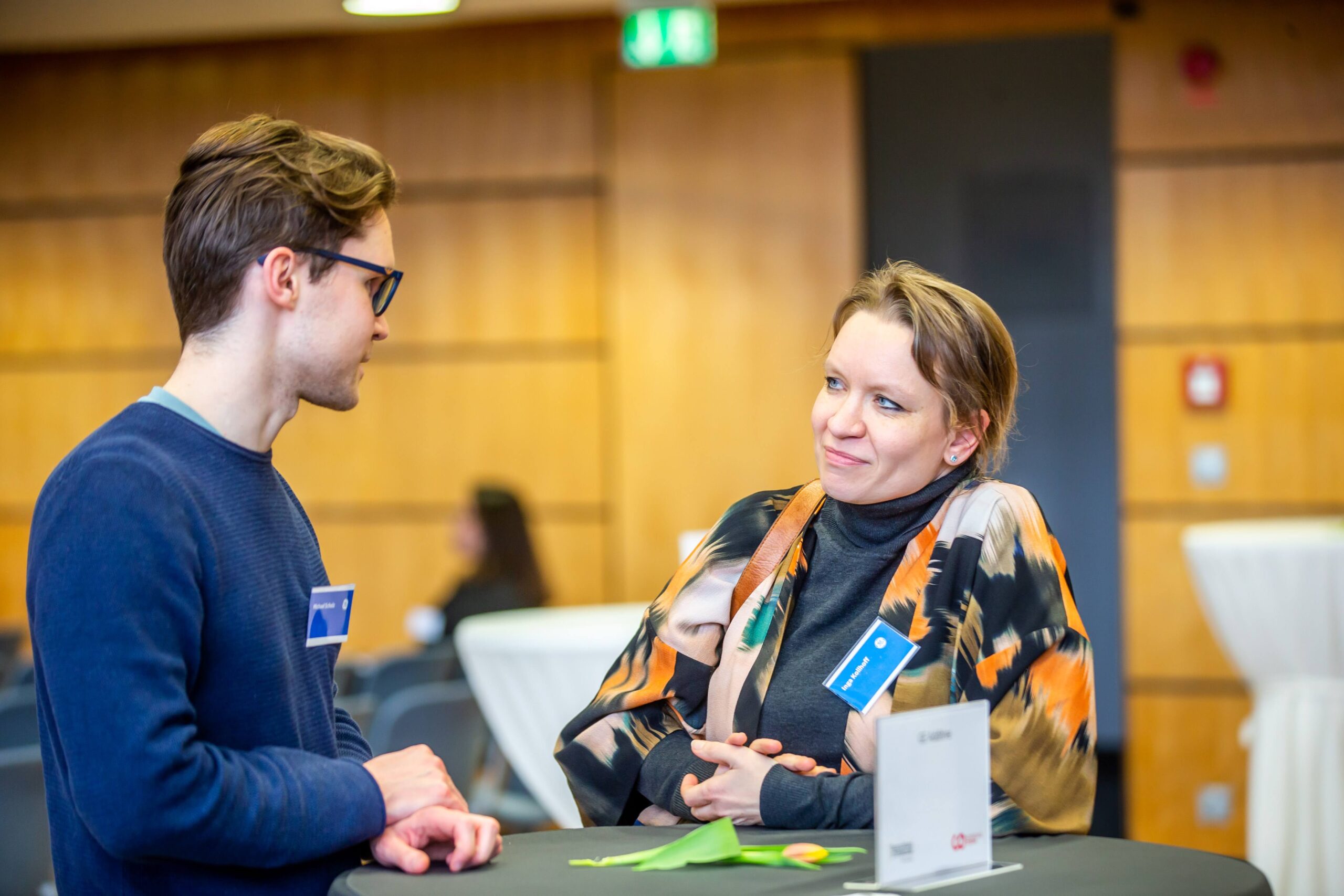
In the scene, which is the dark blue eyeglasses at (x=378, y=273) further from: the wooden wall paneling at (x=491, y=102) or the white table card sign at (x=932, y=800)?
the wooden wall paneling at (x=491, y=102)

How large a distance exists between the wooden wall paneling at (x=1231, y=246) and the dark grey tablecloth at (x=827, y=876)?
4.17m

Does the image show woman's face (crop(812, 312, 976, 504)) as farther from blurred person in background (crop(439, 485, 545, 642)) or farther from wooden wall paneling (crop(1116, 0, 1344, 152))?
wooden wall paneling (crop(1116, 0, 1344, 152))

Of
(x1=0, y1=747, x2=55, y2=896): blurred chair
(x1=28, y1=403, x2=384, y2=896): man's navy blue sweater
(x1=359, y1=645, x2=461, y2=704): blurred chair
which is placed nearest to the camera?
(x1=28, y1=403, x2=384, y2=896): man's navy blue sweater

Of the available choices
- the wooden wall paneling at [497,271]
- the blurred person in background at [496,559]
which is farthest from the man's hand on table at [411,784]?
the wooden wall paneling at [497,271]

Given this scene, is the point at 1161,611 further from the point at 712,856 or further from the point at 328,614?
the point at 328,614

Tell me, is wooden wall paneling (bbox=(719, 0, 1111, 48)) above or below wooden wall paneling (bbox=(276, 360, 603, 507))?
above

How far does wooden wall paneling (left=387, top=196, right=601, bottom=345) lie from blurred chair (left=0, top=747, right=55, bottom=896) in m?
3.61

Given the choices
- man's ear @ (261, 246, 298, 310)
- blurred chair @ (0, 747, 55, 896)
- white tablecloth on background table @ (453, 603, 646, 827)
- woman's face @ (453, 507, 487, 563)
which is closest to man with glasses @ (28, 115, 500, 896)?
man's ear @ (261, 246, 298, 310)

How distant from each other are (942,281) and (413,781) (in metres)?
0.95

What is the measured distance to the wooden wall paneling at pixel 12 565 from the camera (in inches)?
247

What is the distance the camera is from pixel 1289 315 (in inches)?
205

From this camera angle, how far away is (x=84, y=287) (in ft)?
20.5

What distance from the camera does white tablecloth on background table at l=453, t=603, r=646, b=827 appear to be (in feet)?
9.82

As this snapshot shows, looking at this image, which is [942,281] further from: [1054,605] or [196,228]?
[196,228]
